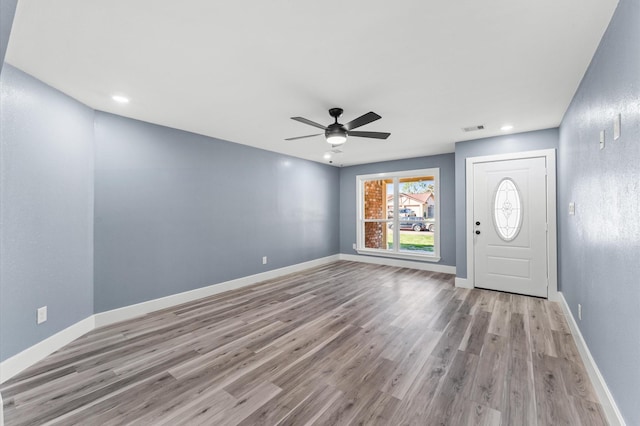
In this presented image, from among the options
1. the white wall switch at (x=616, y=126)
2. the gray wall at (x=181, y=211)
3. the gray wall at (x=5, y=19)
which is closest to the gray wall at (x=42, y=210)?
the gray wall at (x=181, y=211)

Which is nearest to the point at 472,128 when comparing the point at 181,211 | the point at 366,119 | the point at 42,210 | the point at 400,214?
the point at 366,119

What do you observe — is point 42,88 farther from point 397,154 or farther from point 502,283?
point 502,283

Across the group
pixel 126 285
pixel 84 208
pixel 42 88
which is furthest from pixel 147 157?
pixel 126 285

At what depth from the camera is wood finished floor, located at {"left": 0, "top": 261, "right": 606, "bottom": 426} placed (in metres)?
1.81

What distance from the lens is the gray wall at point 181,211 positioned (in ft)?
10.9

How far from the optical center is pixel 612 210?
5.68ft

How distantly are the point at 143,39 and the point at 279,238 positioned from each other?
4097 millimetres

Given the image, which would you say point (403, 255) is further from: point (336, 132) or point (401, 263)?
point (336, 132)

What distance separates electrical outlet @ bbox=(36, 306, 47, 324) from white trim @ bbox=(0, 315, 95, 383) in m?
0.19

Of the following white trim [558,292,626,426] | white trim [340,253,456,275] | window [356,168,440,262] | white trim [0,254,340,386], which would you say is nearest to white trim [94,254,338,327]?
white trim [0,254,340,386]

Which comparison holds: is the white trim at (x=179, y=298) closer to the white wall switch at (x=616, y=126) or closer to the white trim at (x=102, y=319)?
the white trim at (x=102, y=319)

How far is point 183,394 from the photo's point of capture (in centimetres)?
201

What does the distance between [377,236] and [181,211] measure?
186 inches

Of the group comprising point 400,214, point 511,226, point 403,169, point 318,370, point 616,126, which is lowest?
point 318,370
